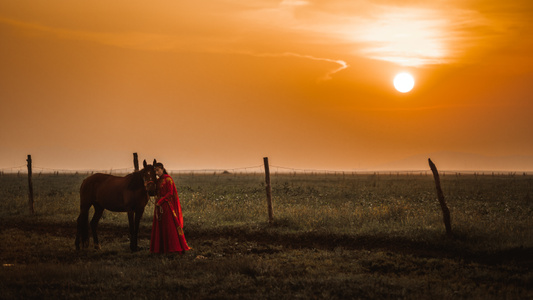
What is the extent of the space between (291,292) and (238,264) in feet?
7.73

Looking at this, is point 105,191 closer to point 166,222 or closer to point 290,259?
point 166,222

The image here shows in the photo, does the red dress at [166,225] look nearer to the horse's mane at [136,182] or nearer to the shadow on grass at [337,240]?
the horse's mane at [136,182]

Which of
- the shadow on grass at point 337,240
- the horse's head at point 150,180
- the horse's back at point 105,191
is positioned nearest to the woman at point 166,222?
the horse's head at point 150,180

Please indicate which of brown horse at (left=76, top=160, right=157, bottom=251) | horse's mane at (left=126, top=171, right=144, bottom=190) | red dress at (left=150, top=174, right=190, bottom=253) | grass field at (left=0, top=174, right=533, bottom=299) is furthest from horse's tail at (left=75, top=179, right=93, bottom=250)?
red dress at (left=150, top=174, right=190, bottom=253)

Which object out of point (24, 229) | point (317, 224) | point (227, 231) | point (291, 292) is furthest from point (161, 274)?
point (24, 229)

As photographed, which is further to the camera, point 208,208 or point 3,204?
point 3,204

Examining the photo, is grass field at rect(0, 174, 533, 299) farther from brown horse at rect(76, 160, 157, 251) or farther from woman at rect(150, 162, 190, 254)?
brown horse at rect(76, 160, 157, 251)

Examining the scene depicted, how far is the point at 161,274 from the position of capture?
31.8ft

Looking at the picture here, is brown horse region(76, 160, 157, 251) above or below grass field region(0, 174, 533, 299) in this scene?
above

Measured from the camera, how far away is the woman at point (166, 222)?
12312 millimetres

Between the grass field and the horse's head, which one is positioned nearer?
the grass field

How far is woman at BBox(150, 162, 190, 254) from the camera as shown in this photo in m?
12.3

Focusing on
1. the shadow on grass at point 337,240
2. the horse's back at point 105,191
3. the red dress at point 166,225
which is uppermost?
the horse's back at point 105,191

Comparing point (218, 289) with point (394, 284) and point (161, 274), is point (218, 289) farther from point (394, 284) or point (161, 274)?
point (394, 284)
